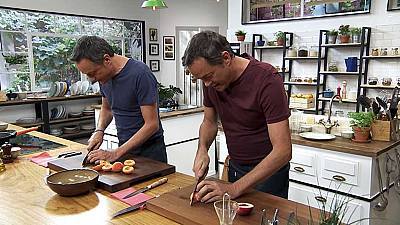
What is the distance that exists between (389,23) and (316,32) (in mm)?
1076

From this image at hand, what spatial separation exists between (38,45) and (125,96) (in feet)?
16.1

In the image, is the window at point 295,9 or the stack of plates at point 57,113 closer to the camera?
the window at point 295,9

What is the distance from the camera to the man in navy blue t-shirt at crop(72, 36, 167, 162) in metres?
1.90

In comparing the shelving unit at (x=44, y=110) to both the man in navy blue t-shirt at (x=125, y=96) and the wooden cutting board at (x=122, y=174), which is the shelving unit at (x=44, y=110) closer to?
the man in navy blue t-shirt at (x=125, y=96)

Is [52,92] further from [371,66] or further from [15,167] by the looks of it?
[371,66]

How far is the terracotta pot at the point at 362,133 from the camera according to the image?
9.03ft

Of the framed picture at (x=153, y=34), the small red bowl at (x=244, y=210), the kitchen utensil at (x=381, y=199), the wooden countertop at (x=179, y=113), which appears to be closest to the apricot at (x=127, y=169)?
the small red bowl at (x=244, y=210)

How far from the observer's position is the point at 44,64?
6.39 metres

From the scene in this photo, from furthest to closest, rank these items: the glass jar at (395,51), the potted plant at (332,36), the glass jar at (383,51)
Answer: the potted plant at (332,36)
the glass jar at (383,51)
the glass jar at (395,51)

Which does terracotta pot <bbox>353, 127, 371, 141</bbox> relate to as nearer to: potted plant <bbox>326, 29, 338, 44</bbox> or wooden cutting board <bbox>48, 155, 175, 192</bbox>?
wooden cutting board <bbox>48, 155, 175, 192</bbox>

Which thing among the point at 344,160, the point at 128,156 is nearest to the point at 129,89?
the point at 128,156

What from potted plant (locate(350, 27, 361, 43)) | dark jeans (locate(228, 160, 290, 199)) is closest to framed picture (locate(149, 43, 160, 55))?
potted plant (locate(350, 27, 361, 43))

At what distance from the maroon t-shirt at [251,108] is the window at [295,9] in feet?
14.8

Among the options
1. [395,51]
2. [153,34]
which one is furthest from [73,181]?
[153,34]
